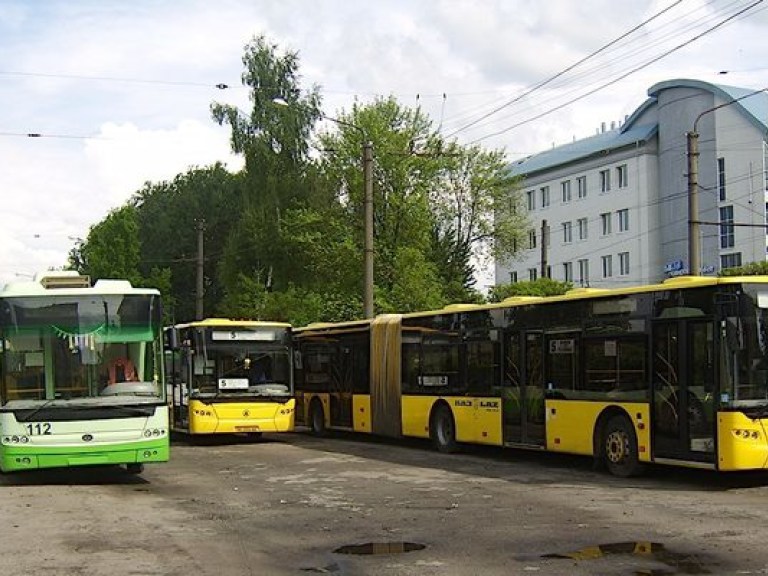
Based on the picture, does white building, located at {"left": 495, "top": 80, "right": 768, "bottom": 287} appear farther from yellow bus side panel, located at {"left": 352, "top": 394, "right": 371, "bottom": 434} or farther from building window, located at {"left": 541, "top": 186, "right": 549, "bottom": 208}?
yellow bus side panel, located at {"left": 352, "top": 394, "right": 371, "bottom": 434}

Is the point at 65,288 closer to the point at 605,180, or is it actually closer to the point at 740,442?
the point at 740,442

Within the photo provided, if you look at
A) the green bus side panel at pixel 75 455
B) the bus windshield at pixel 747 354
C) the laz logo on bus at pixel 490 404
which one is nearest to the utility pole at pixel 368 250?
the laz logo on bus at pixel 490 404

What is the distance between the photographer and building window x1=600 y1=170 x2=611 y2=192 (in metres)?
67.9

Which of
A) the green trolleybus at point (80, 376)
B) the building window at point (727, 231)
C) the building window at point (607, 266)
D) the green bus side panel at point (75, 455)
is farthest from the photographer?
the building window at point (607, 266)

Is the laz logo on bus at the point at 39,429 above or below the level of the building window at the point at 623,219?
below

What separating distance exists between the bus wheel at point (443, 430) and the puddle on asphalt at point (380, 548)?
36.4 ft

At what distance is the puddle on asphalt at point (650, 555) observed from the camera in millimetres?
9000

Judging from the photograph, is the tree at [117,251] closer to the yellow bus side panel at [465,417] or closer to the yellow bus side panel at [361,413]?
the yellow bus side panel at [361,413]

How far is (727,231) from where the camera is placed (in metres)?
60.0

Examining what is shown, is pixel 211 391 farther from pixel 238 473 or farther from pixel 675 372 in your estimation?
pixel 675 372

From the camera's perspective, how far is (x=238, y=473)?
18.2 m

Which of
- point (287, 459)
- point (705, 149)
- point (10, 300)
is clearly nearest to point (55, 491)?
point (10, 300)

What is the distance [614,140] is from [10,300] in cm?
5568

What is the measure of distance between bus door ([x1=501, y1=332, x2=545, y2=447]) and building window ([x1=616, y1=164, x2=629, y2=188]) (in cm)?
4812
